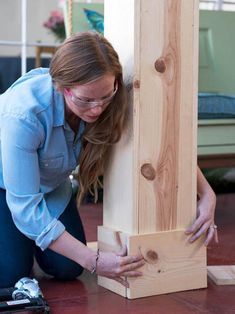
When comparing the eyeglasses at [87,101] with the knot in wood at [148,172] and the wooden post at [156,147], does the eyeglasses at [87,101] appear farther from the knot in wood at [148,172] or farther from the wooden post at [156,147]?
the knot in wood at [148,172]

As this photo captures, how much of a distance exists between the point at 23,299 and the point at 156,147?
20.1 inches

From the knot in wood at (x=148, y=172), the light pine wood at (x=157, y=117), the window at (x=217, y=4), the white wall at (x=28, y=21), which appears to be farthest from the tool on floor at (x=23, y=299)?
the white wall at (x=28, y=21)

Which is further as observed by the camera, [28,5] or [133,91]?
[28,5]

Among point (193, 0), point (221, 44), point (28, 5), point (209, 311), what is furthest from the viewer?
point (28, 5)

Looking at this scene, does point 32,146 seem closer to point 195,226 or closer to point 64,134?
point 64,134

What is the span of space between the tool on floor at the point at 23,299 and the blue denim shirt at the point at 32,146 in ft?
0.42

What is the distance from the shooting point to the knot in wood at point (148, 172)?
67.2 inches

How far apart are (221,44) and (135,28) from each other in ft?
6.41

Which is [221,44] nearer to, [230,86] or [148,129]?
[230,86]

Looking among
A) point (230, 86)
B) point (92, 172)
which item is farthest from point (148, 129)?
point (230, 86)

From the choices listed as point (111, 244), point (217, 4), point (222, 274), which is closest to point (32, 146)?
point (111, 244)

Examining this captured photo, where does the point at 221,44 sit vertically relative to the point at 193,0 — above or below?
below

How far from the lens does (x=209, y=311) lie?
163 cm

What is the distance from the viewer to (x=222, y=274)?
1931 millimetres
